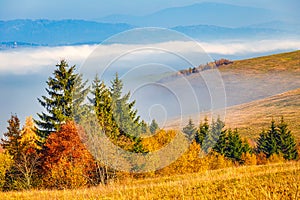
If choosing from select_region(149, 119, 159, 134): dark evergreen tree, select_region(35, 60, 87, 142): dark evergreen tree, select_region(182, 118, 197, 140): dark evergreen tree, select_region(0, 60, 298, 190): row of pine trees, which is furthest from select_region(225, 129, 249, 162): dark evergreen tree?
select_region(35, 60, 87, 142): dark evergreen tree

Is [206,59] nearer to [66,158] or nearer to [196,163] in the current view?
[66,158]

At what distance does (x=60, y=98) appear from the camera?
57562 millimetres

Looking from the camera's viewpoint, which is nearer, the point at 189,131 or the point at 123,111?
the point at 123,111

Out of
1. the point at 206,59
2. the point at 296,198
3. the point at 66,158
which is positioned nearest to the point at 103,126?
the point at 66,158

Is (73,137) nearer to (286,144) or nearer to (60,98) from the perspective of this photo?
(60,98)

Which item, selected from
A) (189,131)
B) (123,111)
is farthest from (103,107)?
(189,131)

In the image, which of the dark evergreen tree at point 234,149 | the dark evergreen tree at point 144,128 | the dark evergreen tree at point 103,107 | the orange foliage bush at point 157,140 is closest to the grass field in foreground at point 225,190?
the dark evergreen tree at point 103,107

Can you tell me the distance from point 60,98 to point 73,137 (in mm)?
7785

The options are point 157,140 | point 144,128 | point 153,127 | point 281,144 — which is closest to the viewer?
point 153,127

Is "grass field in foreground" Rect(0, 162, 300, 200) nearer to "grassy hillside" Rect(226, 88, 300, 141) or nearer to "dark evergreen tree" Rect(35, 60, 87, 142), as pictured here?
"dark evergreen tree" Rect(35, 60, 87, 142)

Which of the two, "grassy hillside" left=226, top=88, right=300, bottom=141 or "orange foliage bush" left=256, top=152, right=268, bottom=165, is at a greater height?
"grassy hillside" left=226, top=88, right=300, bottom=141

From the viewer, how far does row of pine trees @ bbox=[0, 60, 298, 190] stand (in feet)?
167

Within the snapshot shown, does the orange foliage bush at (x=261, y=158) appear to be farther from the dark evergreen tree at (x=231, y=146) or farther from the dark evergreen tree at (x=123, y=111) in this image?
the dark evergreen tree at (x=123, y=111)

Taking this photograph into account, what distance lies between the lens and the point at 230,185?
1294 centimetres
